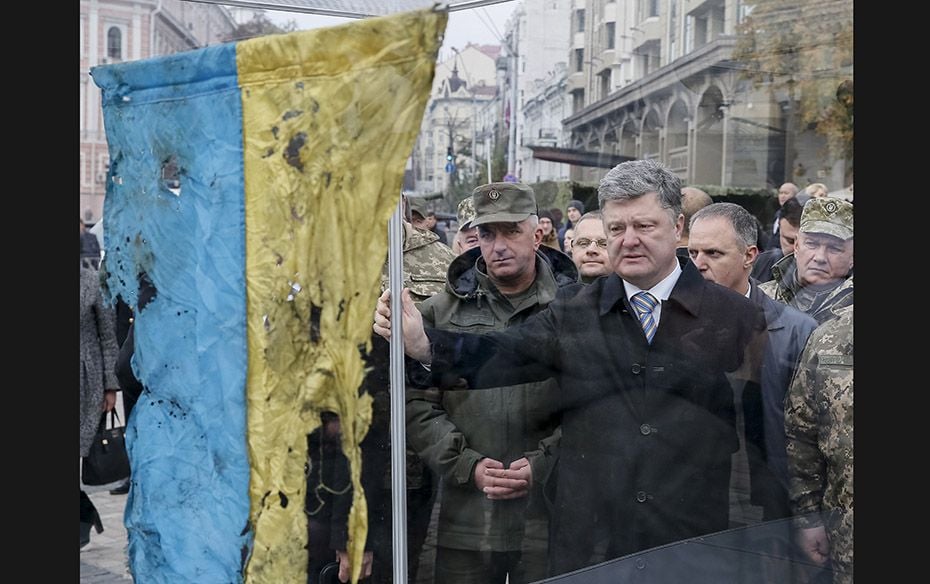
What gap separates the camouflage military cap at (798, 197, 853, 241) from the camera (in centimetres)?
318

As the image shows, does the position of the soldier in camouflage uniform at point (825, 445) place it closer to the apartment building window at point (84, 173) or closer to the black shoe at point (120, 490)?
the apartment building window at point (84, 173)

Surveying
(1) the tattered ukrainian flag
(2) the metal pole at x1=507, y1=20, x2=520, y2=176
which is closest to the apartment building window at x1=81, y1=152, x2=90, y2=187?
(1) the tattered ukrainian flag

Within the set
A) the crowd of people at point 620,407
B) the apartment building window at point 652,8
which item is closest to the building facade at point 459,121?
the crowd of people at point 620,407

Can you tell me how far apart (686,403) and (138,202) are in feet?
4.67

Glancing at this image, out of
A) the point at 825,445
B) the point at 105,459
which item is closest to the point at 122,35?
the point at 825,445

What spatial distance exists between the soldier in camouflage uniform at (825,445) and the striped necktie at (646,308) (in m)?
0.44

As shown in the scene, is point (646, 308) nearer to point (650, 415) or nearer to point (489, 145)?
point (650, 415)

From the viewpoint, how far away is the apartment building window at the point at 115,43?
98.4 inches

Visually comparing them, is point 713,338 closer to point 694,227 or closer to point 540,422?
point 540,422

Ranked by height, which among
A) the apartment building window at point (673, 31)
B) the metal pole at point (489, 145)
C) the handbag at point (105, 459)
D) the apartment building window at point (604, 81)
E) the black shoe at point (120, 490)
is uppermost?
the apartment building window at point (673, 31)

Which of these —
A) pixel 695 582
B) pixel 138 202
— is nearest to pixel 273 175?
pixel 138 202

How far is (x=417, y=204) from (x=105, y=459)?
246cm

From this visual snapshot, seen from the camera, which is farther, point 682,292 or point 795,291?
point 795,291

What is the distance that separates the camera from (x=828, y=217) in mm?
3273
